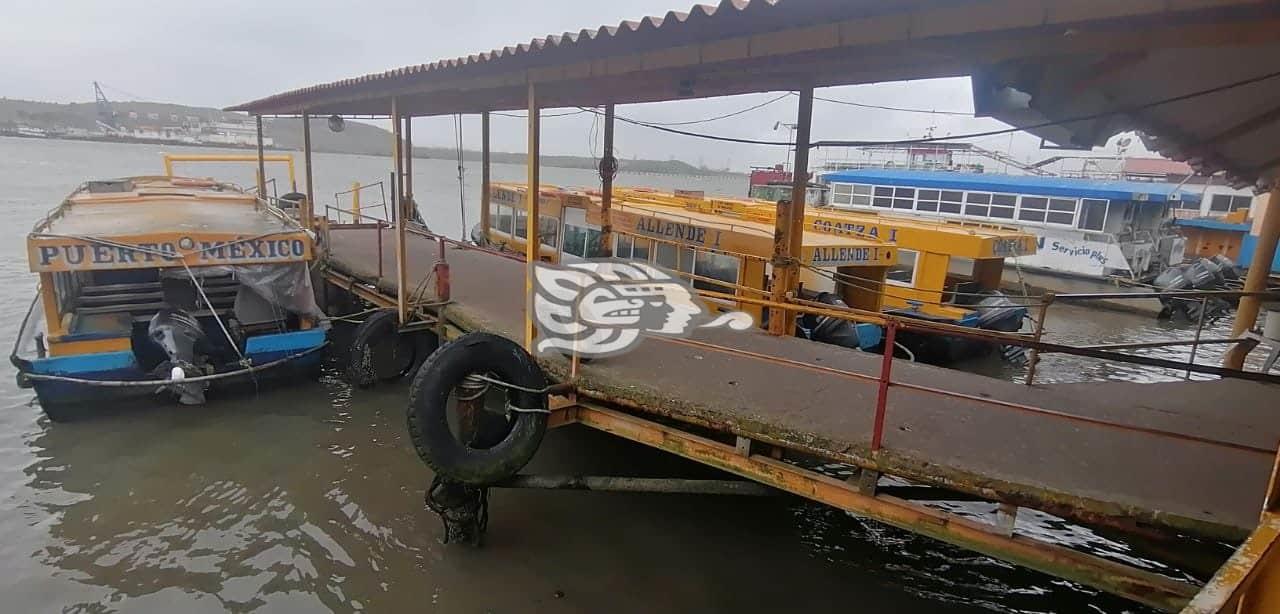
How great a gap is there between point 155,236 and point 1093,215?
20.3 meters

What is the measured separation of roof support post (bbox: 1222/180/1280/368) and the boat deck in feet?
3.82

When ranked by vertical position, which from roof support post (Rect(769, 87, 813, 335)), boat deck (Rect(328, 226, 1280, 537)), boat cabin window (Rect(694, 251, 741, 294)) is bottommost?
boat deck (Rect(328, 226, 1280, 537))

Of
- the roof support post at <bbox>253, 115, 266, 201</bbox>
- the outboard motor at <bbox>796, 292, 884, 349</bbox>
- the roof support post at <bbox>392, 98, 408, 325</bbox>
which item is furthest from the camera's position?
the roof support post at <bbox>253, 115, 266, 201</bbox>

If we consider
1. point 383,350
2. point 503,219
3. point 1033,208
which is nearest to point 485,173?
point 503,219

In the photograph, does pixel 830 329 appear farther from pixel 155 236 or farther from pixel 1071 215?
pixel 1071 215

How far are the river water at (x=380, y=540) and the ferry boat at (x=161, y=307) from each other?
0.53 m

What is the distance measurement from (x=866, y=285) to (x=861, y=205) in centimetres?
1129

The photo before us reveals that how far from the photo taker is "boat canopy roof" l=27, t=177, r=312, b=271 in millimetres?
7168

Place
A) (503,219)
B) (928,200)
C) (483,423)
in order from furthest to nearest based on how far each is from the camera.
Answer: (928,200)
(503,219)
(483,423)

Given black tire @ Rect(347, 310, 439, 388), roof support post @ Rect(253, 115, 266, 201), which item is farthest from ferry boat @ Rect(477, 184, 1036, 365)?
roof support post @ Rect(253, 115, 266, 201)

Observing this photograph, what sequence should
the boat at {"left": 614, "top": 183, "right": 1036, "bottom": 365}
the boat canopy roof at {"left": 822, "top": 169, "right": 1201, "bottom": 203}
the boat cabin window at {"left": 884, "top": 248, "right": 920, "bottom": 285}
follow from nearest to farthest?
the boat at {"left": 614, "top": 183, "right": 1036, "bottom": 365} < the boat cabin window at {"left": 884, "top": 248, "right": 920, "bottom": 285} < the boat canopy roof at {"left": 822, "top": 169, "right": 1201, "bottom": 203}

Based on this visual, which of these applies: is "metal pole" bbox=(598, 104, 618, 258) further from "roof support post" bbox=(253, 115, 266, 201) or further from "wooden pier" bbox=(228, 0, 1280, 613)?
"roof support post" bbox=(253, 115, 266, 201)

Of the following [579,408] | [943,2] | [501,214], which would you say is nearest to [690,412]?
[579,408]

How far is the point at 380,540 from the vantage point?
5316 mm
